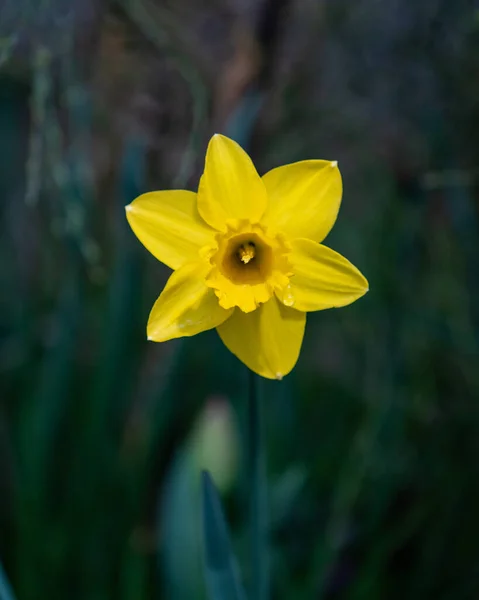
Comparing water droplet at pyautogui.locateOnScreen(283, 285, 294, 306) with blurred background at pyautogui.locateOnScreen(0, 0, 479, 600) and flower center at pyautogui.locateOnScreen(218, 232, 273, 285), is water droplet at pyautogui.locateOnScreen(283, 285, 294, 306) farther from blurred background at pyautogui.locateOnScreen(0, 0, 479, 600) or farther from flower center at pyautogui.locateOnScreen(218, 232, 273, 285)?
blurred background at pyautogui.locateOnScreen(0, 0, 479, 600)

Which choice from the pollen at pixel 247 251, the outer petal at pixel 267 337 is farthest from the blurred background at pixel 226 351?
the outer petal at pixel 267 337

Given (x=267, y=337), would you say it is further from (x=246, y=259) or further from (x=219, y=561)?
(x=219, y=561)

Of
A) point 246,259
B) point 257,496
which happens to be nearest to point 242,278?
point 246,259

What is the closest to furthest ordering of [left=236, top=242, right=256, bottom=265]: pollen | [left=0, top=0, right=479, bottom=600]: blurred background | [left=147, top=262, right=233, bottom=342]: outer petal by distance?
[left=147, top=262, right=233, bottom=342]: outer petal, [left=236, top=242, right=256, bottom=265]: pollen, [left=0, top=0, right=479, bottom=600]: blurred background

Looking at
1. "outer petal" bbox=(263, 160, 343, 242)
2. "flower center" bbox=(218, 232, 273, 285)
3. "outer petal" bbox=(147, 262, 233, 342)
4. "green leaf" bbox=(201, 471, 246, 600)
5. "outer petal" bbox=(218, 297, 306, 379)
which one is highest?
"outer petal" bbox=(263, 160, 343, 242)

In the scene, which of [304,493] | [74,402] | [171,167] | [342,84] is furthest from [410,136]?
[74,402]

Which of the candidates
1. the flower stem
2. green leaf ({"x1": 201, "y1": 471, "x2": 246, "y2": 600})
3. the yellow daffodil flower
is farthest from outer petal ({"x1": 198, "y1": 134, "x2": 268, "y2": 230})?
green leaf ({"x1": 201, "y1": 471, "x2": 246, "y2": 600})

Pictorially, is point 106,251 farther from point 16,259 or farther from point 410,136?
point 410,136
